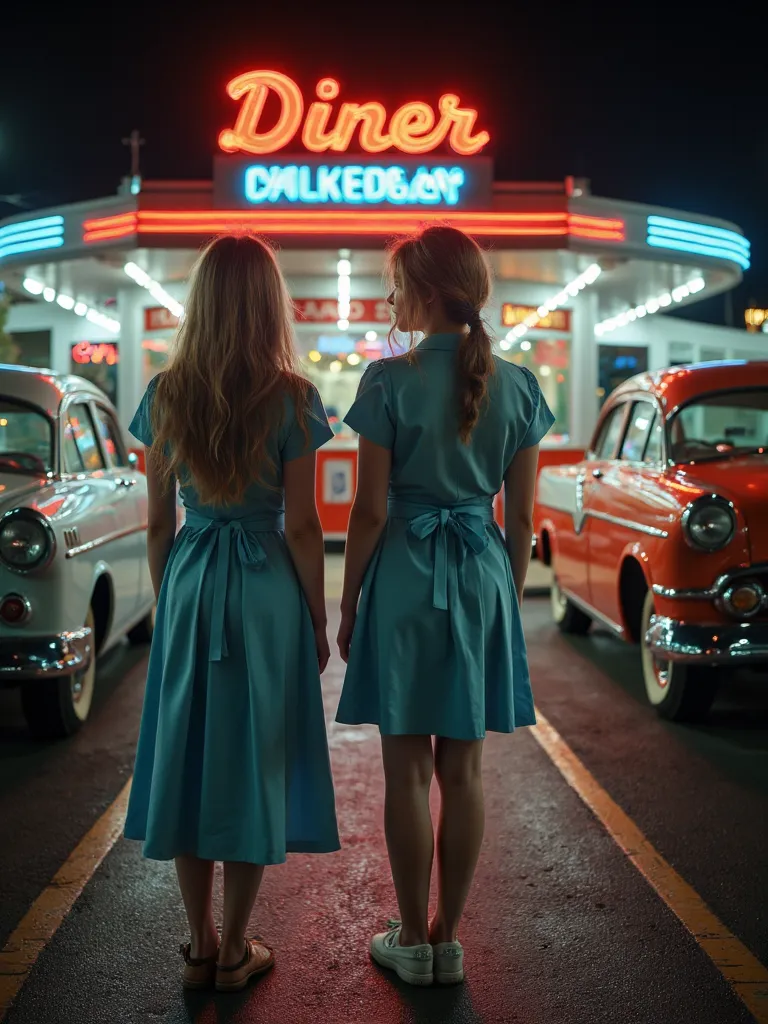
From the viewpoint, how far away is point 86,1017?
9.10ft

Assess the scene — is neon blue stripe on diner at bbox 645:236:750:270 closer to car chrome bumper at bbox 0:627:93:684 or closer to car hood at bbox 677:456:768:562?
car hood at bbox 677:456:768:562

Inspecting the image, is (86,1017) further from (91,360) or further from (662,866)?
(91,360)

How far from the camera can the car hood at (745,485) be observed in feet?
17.0

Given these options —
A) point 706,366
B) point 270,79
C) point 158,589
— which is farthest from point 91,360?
point 158,589

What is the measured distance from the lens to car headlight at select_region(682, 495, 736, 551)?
206 inches

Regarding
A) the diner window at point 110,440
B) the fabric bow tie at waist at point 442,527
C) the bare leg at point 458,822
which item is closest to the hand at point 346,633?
the fabric bow tie at waist at point 442,527

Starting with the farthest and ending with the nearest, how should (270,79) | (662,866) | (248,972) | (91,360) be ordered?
(91,360) < (270,79) < (662,866) < (248,972)

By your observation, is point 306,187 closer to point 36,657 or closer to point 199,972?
point 36,657

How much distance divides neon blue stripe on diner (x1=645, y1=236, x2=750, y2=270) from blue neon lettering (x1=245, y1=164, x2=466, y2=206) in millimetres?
2575

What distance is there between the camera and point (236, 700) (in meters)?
2.85

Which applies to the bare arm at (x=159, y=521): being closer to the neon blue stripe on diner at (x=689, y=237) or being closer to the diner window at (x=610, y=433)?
the diner window at (x=610, y=433)

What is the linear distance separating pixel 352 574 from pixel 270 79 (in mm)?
13192

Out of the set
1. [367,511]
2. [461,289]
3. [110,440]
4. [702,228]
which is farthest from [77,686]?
[702,228]

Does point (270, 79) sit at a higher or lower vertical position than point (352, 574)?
higher
